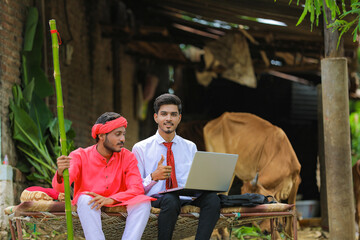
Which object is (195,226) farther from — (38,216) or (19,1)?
(19,1)

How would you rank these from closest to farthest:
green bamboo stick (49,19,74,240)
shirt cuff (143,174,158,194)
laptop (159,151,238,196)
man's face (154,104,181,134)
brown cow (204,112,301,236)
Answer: green bamboo stick (49,19,74,240) → laptop (159,151,238,196) → shirt cuff (143,174,158,194) → man's face (154,104,181,134) → brown cow (204,112,301,236)

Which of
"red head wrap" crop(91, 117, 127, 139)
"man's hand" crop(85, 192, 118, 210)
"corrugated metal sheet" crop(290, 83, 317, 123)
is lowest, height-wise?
"man's hand" crop(85, 192, 118, 210)

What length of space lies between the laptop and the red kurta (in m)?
0.25

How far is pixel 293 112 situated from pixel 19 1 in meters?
8.06

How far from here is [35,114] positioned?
5.93m

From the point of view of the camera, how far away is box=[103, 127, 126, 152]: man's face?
4070 millimetres

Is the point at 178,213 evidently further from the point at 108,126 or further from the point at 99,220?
the point at 108,126

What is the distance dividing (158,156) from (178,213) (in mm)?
561

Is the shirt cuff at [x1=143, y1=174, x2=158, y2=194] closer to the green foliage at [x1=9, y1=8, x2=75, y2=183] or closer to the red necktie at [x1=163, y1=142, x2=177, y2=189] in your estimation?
the red necktie at [x1=163, y1=142, x2=177, y2=189]

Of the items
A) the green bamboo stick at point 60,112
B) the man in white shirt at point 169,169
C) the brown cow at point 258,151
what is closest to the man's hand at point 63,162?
the green bamboo stick at point 60,112

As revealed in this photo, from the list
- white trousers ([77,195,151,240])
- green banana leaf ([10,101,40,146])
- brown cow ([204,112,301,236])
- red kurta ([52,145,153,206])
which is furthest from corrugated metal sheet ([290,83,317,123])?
white trousers ([77,195,151,240])

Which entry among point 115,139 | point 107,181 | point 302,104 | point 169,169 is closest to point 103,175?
point 107,181

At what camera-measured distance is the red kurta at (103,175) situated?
13.3 feet

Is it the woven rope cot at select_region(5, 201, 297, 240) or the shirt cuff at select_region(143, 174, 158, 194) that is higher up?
the shirt cuff at select_region(143, 174, 158, 194)
